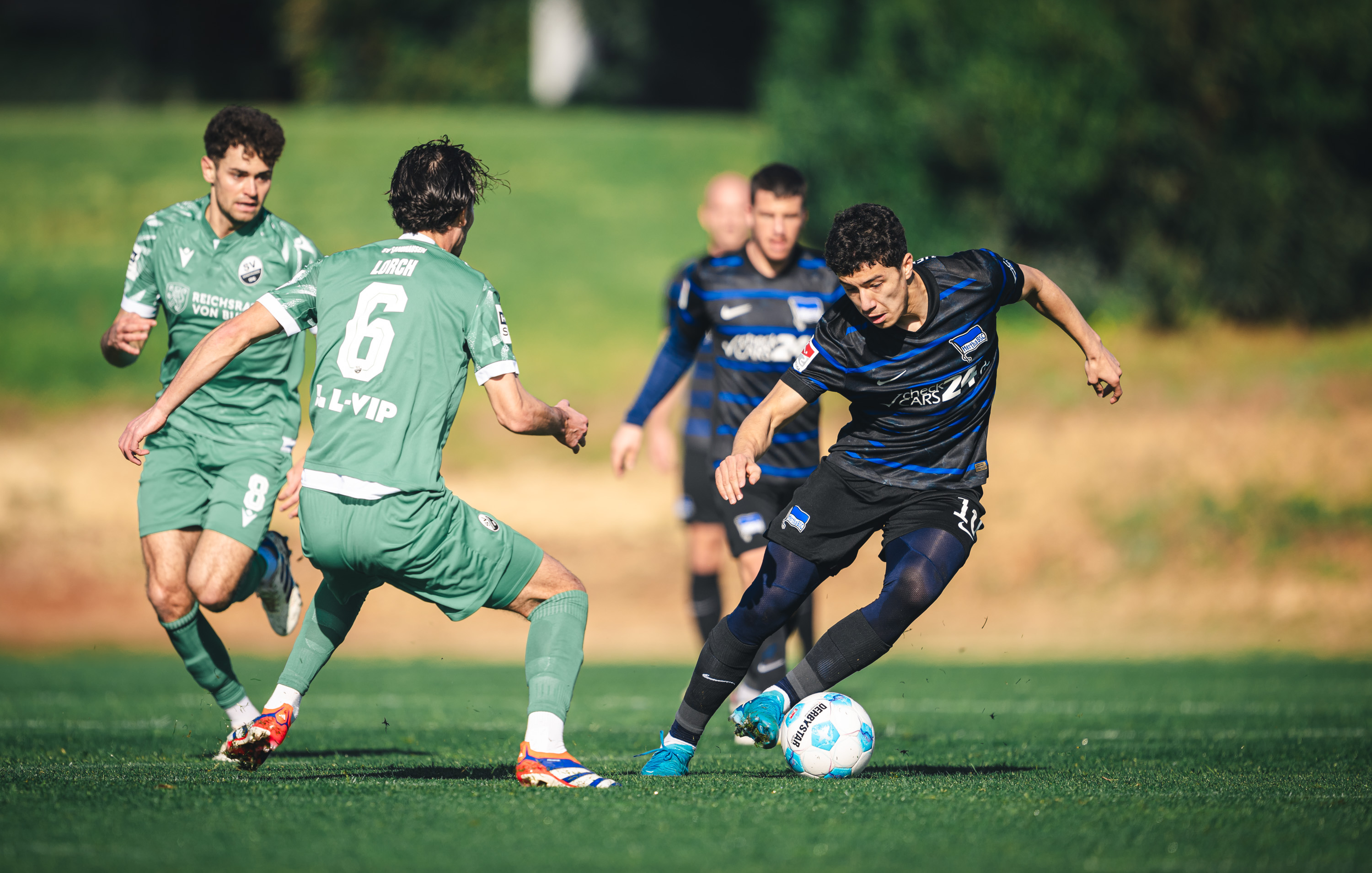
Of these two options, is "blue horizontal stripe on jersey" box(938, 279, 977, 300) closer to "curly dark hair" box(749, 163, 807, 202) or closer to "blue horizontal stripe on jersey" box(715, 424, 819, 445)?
"curly dark hair" box(749, 163, 807, 202)

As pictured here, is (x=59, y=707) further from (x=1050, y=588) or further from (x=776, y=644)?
(x=1050, y=588)

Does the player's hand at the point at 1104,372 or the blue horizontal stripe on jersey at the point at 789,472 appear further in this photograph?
the blue horizontal stripe on jersey at the point at 789,472

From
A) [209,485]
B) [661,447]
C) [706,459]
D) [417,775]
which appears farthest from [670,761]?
[661,447]

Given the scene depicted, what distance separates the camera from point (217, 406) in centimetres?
611

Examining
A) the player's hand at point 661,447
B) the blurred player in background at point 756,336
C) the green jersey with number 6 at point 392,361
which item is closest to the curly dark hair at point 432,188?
the green jersey with number 6 at point 392,361

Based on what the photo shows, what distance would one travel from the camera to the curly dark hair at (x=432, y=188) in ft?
15.3

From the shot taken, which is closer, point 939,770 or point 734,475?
point 734,475

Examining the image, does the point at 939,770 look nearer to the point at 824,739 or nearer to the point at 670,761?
the point at 824,739

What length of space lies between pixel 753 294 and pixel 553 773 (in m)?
3.12

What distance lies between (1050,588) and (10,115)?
25020 mm

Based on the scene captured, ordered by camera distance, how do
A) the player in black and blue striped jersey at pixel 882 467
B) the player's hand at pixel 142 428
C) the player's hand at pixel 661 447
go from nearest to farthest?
the player's hand at pixel 142 428, the player in black and blue striped jersey at pixel 882 467, the player's hand at pixel 661 447

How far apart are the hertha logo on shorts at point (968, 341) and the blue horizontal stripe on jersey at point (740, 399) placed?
1.85m

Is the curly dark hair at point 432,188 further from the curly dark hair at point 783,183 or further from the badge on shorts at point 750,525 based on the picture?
the badge on shorts at point 750,525

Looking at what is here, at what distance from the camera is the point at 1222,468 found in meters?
16.6
